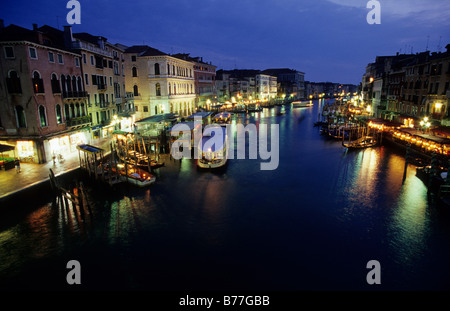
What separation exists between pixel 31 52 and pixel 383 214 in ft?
99.4

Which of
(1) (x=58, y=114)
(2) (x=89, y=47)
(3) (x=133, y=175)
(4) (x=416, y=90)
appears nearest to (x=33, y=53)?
(1) (x=58, y=114)

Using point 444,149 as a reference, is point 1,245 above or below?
below

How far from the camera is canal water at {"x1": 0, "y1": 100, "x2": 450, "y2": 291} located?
40.9 ft

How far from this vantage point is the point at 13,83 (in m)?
22.9

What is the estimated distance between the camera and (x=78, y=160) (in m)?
25.6

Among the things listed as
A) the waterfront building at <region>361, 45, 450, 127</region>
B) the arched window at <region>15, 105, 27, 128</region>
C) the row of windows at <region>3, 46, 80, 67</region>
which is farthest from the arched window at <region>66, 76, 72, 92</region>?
the waterfront building at <region>361, 45, 450, 127</region>

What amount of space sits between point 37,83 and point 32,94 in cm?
111

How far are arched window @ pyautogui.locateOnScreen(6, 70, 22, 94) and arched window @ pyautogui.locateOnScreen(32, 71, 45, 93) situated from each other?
3.59ft

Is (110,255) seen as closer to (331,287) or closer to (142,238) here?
(142,238)

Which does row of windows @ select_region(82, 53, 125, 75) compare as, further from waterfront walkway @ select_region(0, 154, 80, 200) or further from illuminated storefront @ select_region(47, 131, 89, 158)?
waterfront walkway @ select_region(0, 154, 80, 200)

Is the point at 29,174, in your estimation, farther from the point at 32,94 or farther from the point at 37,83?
the point at 37,83

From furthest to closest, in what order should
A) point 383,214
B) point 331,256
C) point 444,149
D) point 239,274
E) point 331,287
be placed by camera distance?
point 444,149, point 383,214, point 331,256, point 239,274, point 331,287
